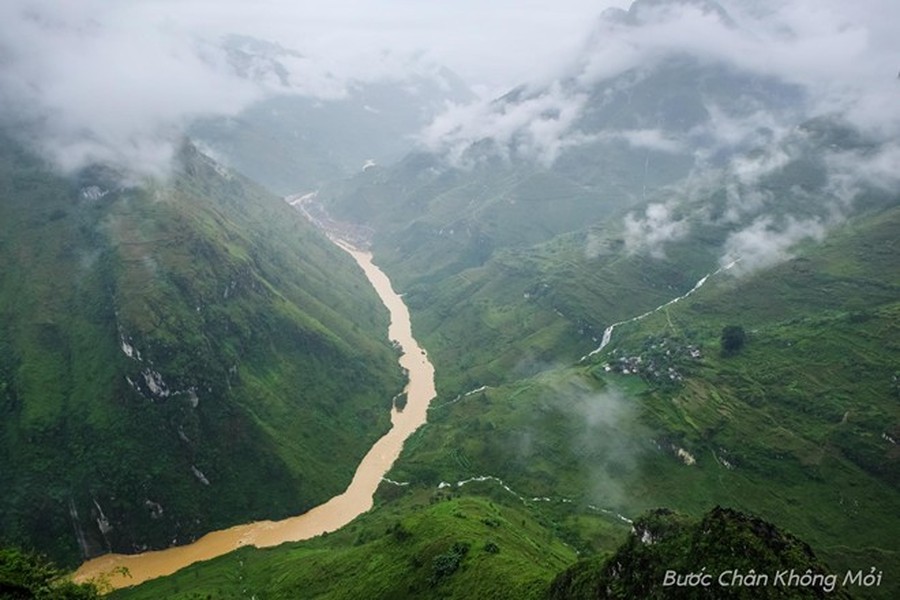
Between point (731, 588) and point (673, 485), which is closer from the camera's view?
point (731, 588)

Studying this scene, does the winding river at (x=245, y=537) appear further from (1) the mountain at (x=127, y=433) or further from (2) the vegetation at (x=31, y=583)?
(2) the vegetation at (x=31, y=583)

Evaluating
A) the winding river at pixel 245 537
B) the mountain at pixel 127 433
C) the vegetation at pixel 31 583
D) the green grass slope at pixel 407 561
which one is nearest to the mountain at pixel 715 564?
the green grass slope at pixel 407 561

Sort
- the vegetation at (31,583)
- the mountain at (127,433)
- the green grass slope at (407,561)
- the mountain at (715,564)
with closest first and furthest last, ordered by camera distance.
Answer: the mountain at (715,564)
the vegetation at (31,583)
the green grass slope at (407,561)
the mountain at (127,433)

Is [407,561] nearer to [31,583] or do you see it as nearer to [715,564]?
[31,583]

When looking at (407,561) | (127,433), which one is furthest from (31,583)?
(127,433)

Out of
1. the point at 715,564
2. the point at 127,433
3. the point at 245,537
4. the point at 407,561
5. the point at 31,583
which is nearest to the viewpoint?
the point at 715,564

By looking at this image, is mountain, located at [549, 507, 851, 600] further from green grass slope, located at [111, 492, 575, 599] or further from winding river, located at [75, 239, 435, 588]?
winding river, located at [75, 239, 435, 588]

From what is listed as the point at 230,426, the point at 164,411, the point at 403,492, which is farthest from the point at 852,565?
the point at 164,411

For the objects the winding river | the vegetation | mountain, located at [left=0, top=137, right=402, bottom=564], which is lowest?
the winding river

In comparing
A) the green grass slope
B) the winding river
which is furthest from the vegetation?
the winding river

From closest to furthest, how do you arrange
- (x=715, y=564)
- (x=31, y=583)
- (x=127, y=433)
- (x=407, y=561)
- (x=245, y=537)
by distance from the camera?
(x=715, y=564) → (x=31, y=583) → (x=407, y=561) → (x=245, y=537) → (x=127, y=433)

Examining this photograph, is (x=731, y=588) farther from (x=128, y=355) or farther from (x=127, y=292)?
(x=127, y=292)
